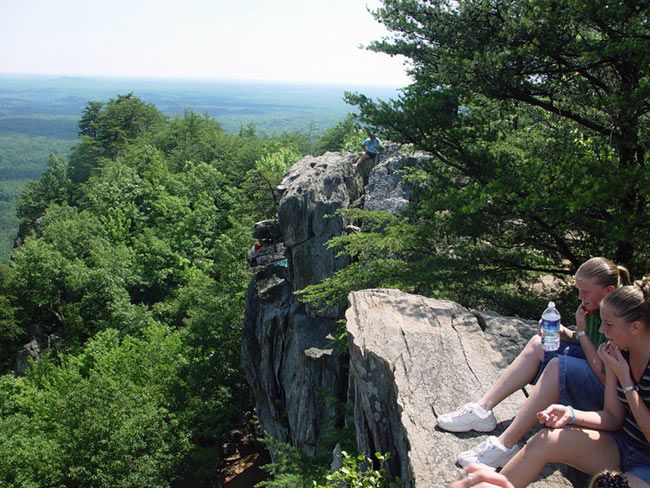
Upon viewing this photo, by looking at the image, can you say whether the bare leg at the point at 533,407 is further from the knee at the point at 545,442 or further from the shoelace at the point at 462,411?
the shoelace at the point at 462,411

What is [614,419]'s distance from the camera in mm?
3775

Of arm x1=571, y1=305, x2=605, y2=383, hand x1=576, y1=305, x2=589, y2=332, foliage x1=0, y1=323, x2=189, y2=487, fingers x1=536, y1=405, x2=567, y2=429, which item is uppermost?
hand x1=576, y1=305, x2=589, y2=332

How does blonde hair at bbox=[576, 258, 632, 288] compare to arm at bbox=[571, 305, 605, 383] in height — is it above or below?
above

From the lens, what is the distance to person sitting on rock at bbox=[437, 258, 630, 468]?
4.10 meters

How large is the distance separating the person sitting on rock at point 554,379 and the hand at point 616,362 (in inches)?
17.8

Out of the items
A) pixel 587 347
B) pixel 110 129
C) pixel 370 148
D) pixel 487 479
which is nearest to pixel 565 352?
pixel 587 347

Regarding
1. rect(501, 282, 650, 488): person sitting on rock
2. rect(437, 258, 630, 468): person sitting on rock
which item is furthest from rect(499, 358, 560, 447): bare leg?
rect(501, 282, 650, 488): person sitting on rock

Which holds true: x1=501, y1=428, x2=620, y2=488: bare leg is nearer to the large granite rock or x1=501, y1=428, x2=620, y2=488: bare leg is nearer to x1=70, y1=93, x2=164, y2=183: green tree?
the large granite rock

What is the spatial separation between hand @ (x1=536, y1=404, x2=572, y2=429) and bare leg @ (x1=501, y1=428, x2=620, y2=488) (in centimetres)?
5

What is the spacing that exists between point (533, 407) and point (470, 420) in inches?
24.7

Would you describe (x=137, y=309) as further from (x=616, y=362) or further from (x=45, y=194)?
(x=45, y=194)

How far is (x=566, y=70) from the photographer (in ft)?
27.7

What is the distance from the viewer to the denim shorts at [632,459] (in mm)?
3520

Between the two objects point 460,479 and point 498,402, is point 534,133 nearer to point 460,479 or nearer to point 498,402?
point 498,402
